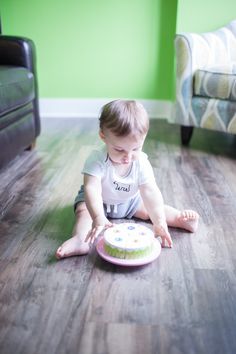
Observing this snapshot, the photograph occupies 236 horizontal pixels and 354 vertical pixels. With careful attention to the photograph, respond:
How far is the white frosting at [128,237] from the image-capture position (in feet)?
2.91

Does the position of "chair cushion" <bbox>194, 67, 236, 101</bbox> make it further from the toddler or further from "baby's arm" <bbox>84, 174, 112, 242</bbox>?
"baby's arm" <bbox>84, 174, 112, 242</bbox>

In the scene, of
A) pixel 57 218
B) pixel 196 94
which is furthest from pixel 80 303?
pixel 196 94

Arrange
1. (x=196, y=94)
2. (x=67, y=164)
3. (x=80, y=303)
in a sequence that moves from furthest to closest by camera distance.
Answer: (x=196, y=94)
(x=67, y=164)
(x=80, y=303)

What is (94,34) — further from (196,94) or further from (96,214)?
(96,214)

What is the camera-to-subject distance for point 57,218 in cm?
116

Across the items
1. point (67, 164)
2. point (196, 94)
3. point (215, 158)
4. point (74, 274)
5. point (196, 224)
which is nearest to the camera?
point (74, 274)

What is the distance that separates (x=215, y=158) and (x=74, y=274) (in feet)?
3.84

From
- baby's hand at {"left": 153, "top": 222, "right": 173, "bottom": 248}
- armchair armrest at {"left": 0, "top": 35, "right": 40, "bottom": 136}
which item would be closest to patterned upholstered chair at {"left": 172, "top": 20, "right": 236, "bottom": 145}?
armchair armrest at {"left": 0, "top": 35, "right": 40, "bottom": 136}

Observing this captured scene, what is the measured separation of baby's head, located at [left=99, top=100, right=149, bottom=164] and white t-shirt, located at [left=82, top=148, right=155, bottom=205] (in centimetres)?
8

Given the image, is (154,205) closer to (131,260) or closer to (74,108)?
(131,260)

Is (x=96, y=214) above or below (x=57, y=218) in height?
above

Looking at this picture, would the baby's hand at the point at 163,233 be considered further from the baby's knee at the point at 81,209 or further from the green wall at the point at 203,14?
the green wall at the point at 203,14

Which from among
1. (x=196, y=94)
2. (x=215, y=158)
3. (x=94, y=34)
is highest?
(x=94, y=34)

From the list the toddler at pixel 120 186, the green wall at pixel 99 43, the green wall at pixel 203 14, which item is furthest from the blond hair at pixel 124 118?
the green wall at pixel 99 43
